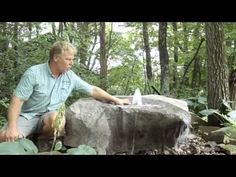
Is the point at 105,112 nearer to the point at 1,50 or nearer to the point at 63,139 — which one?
the point at 63,139

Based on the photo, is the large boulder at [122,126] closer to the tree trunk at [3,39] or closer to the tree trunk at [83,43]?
the tree trunk at [3,39]

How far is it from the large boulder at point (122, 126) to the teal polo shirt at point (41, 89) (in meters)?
0.19

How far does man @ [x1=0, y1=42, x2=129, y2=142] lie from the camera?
2.83 m

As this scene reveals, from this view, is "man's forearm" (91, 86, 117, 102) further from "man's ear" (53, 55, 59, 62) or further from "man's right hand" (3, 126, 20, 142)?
"man's right hand" (3, 126, 20, 142)

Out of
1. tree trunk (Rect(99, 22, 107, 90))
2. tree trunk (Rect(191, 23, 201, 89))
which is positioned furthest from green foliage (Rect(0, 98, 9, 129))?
tree trunk (Rect(191, 23, 201, 89))

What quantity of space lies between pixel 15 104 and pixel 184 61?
733 cm

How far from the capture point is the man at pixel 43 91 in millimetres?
2832

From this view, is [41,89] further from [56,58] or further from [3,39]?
[3,39]

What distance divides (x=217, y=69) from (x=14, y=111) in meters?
3.07

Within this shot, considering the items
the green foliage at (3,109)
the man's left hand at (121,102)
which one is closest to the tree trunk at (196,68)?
the green foliage at (3,109)

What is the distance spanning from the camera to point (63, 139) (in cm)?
318
